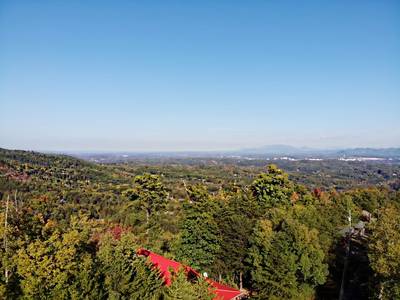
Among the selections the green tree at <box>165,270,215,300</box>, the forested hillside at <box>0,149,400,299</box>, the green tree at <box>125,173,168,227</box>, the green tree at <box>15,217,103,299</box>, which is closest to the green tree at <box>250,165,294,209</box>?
the forested hillside at <box>0,149,400,299</box>

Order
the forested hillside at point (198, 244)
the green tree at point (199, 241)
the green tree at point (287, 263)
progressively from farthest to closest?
the green tree at point (199, 241), the green tree at point (287, 263), the forested hillside at point (198, 244)

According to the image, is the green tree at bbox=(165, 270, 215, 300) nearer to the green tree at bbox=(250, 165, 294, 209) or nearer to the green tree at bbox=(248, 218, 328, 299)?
the green tree at bbox=(248, 218, 328, 299)

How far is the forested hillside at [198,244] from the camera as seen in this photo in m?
15.4

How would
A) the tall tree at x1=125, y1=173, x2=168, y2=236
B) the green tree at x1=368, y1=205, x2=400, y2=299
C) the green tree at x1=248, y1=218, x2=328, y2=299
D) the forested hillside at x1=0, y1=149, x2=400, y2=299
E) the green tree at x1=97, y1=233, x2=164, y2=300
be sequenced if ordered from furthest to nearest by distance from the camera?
the tall tree at x1=125, y1=173, x2=168, y2=236 → the green tree at x1=248, y1=218, x2=328, y2=299 → the green tree at x1=368, y1=205, x2=400, y2=299 → the green tree at x1=97, y1=233, x2=164, y2=300 → the forested hillside at x1=0, y1=149, x2=400, y2=299

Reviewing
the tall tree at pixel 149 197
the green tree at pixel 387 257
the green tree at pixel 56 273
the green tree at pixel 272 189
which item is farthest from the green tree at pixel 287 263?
the tall tree at pixel 149 197

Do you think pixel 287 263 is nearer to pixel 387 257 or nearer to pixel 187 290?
pixel 387 257

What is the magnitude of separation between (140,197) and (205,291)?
2370 centimetres

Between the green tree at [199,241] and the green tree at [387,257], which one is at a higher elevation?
the green tree at [387,257]

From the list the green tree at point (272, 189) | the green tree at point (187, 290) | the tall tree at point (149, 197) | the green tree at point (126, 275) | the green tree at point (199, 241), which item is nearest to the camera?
the green tree at point (187, 290)

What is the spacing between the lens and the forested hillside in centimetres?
1540

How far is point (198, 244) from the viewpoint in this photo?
84.6 ft

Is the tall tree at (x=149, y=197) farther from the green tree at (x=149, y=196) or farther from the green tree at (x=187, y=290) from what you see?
the green tree at (x=187, y=290)

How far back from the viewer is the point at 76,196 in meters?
45.6

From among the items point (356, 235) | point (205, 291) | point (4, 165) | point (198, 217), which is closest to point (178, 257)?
point (198, 217)
